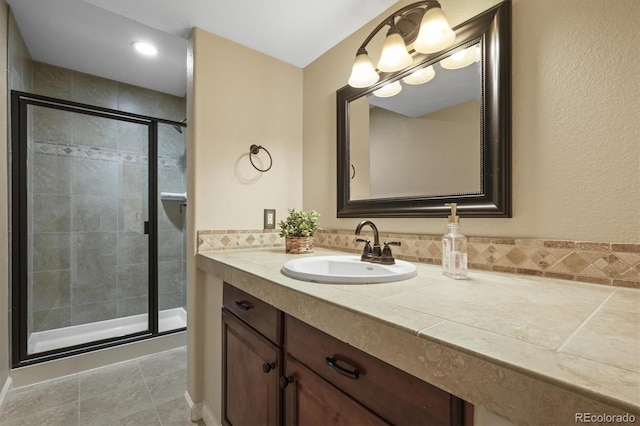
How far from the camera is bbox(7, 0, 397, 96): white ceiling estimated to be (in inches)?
55.1

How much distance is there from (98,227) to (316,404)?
264cm

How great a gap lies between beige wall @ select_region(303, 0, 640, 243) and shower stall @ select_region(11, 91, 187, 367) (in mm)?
2389

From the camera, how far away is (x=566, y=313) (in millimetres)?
567

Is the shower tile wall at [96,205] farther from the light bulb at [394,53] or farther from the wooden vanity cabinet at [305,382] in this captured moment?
the light bulb at [394,53]

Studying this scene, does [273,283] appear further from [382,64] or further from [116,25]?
[116,25]

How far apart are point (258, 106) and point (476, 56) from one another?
1187 mm

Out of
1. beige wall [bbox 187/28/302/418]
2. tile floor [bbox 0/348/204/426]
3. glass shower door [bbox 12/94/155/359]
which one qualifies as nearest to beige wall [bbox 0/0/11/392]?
tile floor [bbox 0/348/204/426]

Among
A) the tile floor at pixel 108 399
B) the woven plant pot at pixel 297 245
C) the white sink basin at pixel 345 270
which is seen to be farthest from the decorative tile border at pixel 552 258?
the tile floor at pixel 108 399

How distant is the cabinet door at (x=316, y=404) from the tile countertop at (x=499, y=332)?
166 millimetres

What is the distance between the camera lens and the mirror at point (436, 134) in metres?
1.00

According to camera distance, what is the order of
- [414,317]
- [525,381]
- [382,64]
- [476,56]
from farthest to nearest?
1. [382,64]
2. [476,56]
3. [414,317]
4. [525,381]

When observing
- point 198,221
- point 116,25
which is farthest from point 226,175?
point 116,25

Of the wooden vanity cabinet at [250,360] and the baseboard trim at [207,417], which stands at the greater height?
the wooden vanity cabinet at [250,360]
